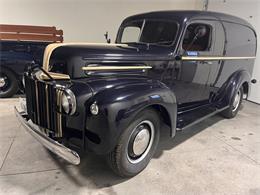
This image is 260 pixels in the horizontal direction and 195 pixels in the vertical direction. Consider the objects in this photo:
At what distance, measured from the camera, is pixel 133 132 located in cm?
221

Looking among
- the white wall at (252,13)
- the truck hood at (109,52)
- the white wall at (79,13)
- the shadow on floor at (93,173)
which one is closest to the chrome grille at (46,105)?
the truck hood at (109,52)

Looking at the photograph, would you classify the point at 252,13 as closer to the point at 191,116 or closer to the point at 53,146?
the point at 191,116

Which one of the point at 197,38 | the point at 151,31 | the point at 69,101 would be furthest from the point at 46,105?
the point at 197,38

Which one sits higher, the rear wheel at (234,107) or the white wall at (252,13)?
the white wall at (252,13)

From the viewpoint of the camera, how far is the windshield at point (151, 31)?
9.62 ft

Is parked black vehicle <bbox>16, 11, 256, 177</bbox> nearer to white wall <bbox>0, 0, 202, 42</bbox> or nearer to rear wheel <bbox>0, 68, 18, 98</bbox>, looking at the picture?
rear wheel <bbox>0, 68, 18, 98</bbox>

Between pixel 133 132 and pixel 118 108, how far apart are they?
0.38 m

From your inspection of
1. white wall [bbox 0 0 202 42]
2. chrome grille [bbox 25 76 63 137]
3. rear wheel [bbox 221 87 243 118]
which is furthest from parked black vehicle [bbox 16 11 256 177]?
white wall [bbox 0 0 202 42]

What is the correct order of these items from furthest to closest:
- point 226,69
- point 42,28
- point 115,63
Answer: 1. point 42,28
2. point 226,69
3. point 115,63

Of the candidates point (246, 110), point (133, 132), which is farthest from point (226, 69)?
point (133, 132)

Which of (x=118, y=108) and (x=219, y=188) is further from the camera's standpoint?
(x=219, y=188)

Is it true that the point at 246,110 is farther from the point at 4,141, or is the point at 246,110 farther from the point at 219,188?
the point at 4,141

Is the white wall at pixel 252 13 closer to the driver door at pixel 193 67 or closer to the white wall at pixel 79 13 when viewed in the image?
the white wall at pixel 79 13

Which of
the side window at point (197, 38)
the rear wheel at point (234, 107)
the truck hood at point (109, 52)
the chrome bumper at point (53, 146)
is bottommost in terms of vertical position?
the rear wheel at point (234, 107)
